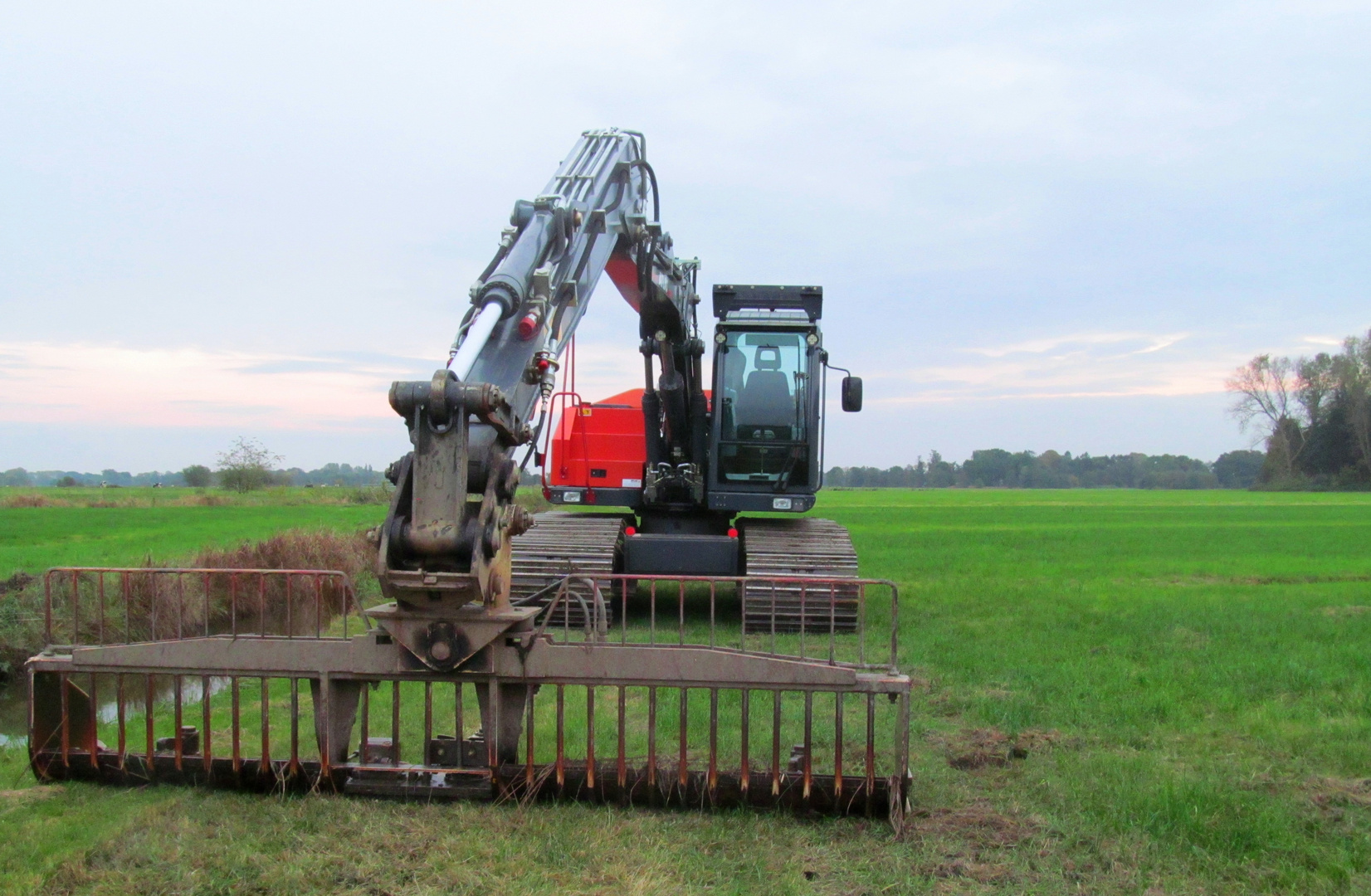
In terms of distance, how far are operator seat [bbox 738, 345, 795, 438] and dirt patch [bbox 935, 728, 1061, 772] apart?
519 cm

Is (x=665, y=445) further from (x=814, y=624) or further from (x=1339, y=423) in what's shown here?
(x=1339, y=423)

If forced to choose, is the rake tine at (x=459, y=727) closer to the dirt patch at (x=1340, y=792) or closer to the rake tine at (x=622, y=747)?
→ the rake tine at (x=622, y=747)

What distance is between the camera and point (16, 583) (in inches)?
478

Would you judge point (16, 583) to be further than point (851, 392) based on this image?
Yes

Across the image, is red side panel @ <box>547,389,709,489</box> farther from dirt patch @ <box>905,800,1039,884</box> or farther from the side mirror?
dirt patch @ <box>905,800,1039,884</box>

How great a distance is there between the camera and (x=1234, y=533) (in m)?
28.7

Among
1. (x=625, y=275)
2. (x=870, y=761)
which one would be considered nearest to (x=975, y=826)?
(x=870, y=761)

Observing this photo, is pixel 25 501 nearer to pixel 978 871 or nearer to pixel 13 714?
pixel 13 714

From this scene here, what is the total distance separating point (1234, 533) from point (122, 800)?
1125 inches

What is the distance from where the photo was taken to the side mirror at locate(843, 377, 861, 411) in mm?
10930

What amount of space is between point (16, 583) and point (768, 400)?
8.19 metres

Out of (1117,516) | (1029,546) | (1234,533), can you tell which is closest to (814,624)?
(1029,546)

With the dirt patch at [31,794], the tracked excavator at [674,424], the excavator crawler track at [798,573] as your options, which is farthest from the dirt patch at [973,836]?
the excavator crawler track at [798,573]

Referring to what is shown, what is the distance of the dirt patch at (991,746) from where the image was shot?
6273 millimetres
